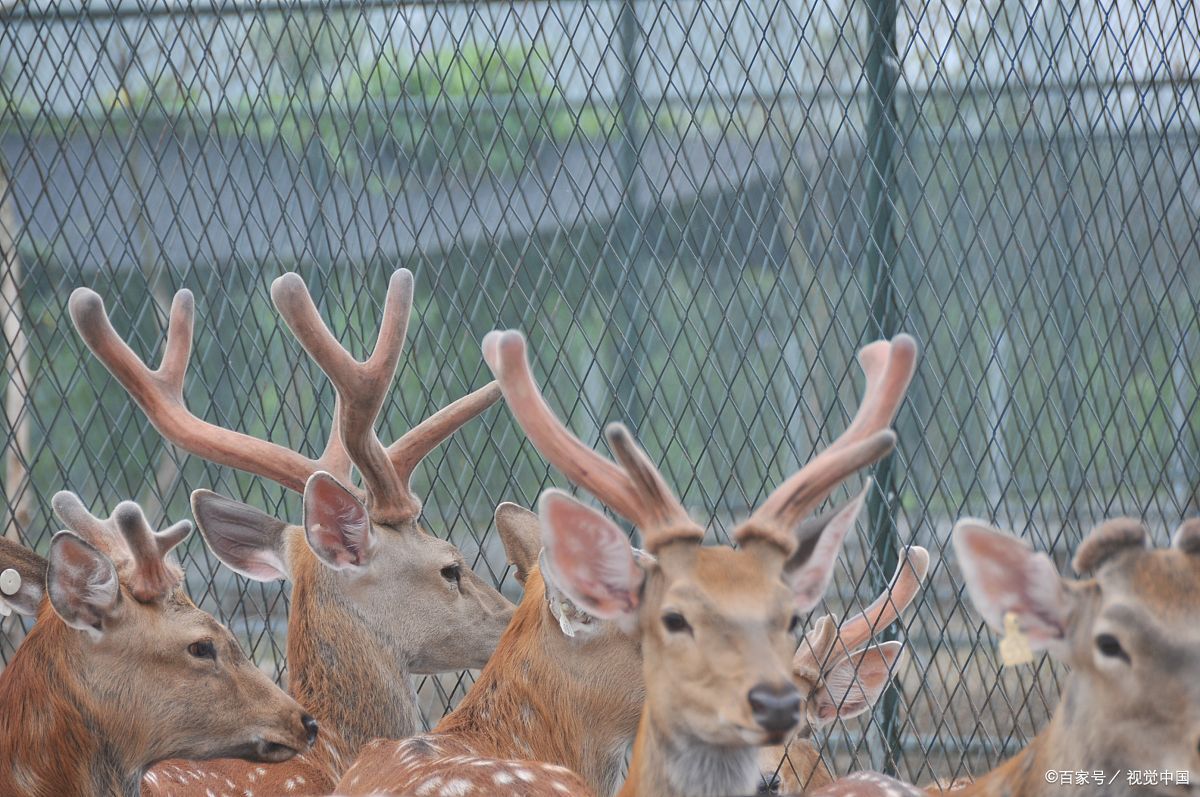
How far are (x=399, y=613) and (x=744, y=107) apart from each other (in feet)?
9.51

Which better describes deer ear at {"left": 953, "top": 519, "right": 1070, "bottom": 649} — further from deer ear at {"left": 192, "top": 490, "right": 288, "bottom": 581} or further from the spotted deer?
deer ear at {"left": 192, "top": 490, "right": 288, "bottom": 581}

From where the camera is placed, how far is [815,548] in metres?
2.15

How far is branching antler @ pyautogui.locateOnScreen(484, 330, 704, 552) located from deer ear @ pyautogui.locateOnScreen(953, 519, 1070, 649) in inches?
15.3

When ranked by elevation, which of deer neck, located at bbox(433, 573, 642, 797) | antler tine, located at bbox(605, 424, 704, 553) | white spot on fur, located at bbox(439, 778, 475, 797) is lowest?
white spot on fur, located at bbox(439, 778, 475, 797)

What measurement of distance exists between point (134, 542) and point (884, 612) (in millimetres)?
1476

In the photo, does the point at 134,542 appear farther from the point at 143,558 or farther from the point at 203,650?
the point at 203,650

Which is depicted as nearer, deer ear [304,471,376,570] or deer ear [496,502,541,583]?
deer ear [304,471,376,570]

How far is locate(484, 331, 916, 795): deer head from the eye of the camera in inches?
76.5

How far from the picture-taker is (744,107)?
534cm

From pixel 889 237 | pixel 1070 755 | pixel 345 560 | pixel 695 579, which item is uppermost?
pixel 889 237

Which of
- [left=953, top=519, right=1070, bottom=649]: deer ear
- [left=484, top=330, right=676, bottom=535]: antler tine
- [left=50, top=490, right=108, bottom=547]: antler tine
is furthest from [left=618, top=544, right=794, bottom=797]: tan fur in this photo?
[left=50, top=490, right=108, bottom=547]: antler tine

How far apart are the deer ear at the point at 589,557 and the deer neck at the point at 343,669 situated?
1.06 meters

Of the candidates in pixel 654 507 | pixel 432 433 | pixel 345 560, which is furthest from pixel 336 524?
pixel 654 507

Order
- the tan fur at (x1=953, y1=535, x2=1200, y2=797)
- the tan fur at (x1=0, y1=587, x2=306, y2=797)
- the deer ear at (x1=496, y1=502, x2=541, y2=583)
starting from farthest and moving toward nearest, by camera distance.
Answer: the deer ear at (x1=496, y1=502, x2=541, y2=583) → the tan fur at (x1=0, y1=587, x2=306, y2=797) → the tan fur at (x1=953, y1=535, x2=1200, y2=797)
